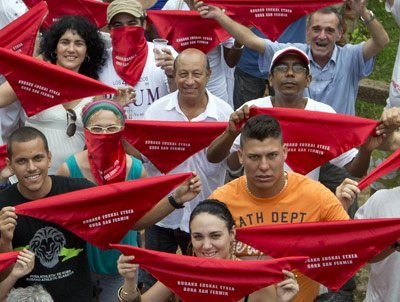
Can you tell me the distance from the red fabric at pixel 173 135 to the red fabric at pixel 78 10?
2000 millimetres

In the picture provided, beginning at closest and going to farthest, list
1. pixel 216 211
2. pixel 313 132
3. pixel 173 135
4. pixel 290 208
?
pixel 216 211
pixel 290 208
pixel 313 132
pixel 173 135

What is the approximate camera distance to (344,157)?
252 inches

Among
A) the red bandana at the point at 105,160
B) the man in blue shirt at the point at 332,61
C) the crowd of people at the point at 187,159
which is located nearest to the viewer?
the crowd of people at the point at 187,159

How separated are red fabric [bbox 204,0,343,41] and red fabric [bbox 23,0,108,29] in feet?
4.26

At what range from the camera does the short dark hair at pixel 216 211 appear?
500 centimetres

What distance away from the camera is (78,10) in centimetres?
809

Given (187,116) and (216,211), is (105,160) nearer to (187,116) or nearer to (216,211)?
(187,116)

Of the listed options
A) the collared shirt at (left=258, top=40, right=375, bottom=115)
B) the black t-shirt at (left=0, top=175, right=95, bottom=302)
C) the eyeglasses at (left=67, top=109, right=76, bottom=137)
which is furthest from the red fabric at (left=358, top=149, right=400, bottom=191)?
the eyeglasses at (left=67, top=109, right=76, bottom=137)

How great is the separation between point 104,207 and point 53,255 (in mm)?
477

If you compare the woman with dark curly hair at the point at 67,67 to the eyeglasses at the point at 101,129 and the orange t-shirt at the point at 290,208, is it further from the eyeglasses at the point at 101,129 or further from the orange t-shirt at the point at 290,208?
the orange t-shirt at the point at 290,208

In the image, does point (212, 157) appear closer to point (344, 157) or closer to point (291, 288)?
point (344, 157)

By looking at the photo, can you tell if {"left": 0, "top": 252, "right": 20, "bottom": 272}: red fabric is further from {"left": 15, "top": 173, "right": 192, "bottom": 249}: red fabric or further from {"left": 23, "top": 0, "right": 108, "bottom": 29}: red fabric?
{"left": 23, "top": 0, "right": 108, "bottom": 29}: red fabric

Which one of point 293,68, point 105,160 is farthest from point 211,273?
point 293,68

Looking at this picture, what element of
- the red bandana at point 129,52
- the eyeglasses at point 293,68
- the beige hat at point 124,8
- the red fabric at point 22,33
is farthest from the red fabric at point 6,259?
the red fabric at point 22,33
